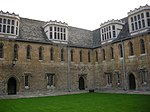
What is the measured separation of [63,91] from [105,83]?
30.2 feet

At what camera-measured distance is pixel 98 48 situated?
37.8 meters

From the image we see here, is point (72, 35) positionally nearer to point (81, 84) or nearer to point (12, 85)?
point (81, 84)

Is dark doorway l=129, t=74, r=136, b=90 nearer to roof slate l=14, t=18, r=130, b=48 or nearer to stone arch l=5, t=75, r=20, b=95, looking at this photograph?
roof slate l=14, t=18, r=130, b=48

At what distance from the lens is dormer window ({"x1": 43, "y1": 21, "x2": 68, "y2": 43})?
33.9 m

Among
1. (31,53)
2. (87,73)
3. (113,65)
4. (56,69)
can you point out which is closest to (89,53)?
(87,73)

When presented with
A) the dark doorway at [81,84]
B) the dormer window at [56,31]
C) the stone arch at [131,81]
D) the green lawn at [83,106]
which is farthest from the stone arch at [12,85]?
the stone arch at [131,81]

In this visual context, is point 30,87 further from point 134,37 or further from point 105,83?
point 134,37

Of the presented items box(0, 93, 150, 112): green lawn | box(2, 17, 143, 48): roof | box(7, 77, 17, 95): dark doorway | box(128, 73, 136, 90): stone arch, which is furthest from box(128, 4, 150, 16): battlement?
box(7, 77, 17, 95): dark doorway

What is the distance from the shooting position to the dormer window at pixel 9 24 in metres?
28.8

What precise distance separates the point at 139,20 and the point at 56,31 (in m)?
16.5

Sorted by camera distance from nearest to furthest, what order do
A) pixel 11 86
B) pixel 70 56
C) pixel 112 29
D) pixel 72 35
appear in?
pixel 11 86, pixel 112 29, pixel 70 56, pixel 72 35

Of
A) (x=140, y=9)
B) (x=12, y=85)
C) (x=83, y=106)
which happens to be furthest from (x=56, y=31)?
(x=83, y=106)

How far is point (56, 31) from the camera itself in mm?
34406

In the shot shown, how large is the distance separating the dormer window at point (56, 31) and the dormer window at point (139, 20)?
13.7 meters
